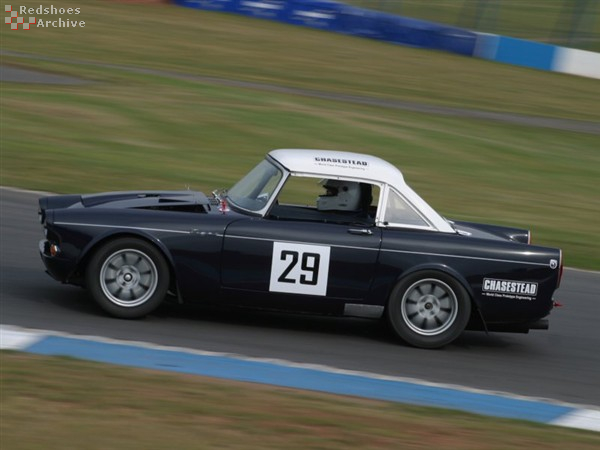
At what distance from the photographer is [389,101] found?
77.9 feet

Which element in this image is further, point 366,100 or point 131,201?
point 366,100

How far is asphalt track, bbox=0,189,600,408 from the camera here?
720 cm

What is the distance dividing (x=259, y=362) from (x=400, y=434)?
1.59m

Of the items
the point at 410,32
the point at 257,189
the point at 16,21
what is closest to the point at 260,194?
the point at 257,189

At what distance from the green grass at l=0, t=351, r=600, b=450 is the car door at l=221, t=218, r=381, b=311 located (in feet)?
4.32

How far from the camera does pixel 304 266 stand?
7.53 meters

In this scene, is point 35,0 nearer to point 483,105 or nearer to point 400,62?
point 400,62

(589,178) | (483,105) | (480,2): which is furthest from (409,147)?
(480,2)

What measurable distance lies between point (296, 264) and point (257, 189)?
2.73 feet

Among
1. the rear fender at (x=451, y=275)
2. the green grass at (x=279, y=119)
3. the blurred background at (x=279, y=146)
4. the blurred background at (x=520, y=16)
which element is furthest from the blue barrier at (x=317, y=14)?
the rear fender at (x=451, y=275)

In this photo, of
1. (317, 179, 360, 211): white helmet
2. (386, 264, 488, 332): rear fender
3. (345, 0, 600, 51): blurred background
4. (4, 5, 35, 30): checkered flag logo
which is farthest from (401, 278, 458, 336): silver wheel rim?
(345, 0, 600, 51): blurred background

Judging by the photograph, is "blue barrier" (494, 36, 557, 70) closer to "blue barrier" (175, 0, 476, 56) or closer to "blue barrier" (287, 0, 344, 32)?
"blue barrier" (175, 0, 476, 56)

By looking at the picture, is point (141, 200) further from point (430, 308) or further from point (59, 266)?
point (430, 308)

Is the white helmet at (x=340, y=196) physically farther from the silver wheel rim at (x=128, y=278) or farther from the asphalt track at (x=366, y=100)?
the asphalt track at (x=366, y=100)
